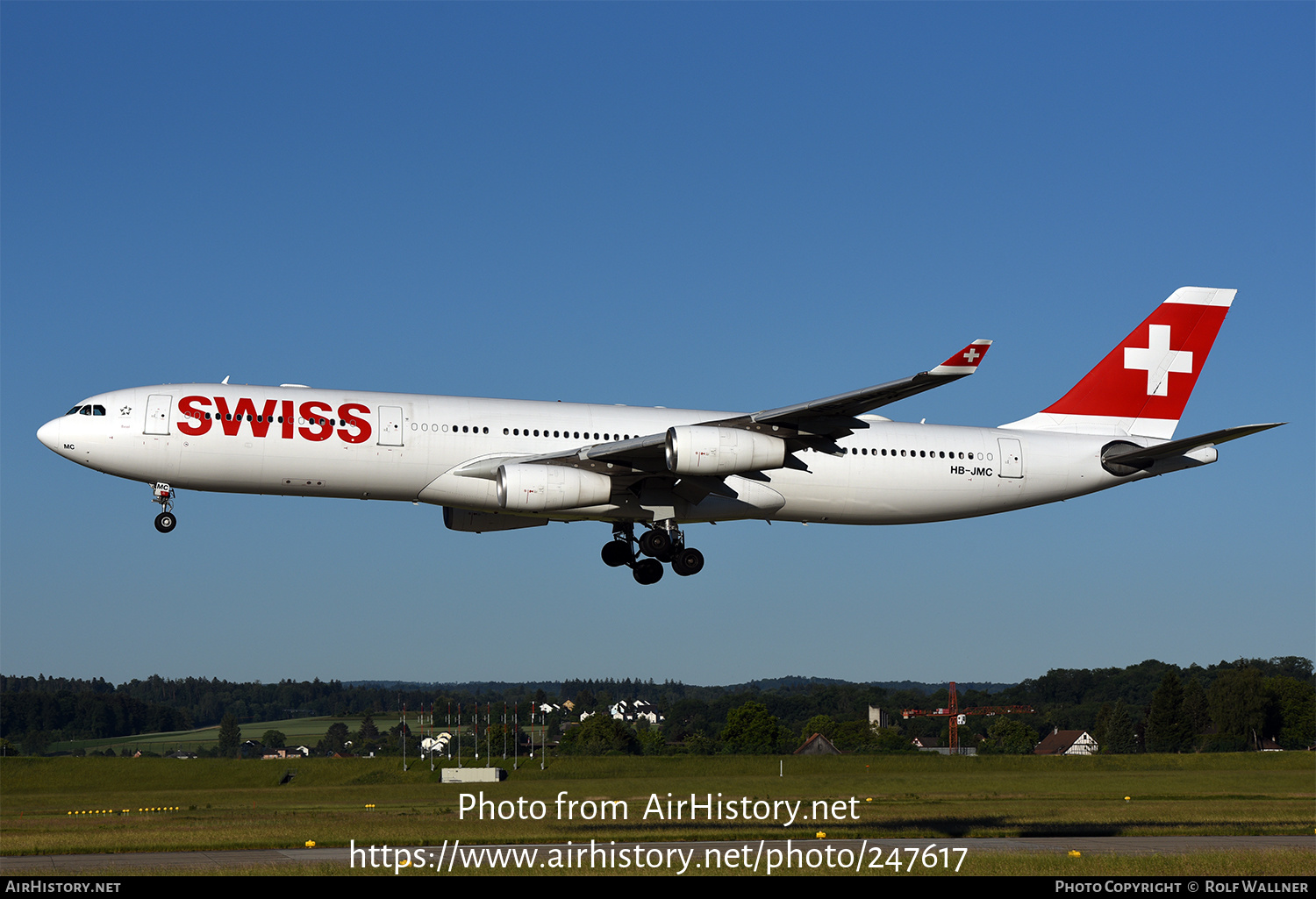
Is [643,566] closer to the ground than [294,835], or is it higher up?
higher up

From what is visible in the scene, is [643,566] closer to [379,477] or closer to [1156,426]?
[379,477]

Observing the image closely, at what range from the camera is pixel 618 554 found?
134ft

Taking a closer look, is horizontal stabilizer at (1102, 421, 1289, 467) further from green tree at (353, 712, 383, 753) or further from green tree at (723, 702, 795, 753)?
green tree at (353, 712, 383, 753)

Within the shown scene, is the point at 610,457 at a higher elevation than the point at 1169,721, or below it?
higher

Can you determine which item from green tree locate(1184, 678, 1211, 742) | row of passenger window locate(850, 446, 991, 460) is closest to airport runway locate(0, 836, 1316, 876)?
row of passenger window locate(850, 446, 991, 460)

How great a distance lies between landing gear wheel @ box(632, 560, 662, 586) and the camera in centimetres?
4025

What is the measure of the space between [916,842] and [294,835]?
18.2 m

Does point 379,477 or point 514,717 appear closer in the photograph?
point 379,477

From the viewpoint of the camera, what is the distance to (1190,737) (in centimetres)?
8975

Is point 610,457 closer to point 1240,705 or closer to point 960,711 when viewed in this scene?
point 1240,705

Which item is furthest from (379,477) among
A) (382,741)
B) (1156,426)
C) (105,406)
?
(382,741)

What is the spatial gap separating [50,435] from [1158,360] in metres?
35.2

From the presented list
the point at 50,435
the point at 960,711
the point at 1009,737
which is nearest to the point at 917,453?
the point at 50,435

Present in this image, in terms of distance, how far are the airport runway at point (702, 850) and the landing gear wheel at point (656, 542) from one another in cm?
898
